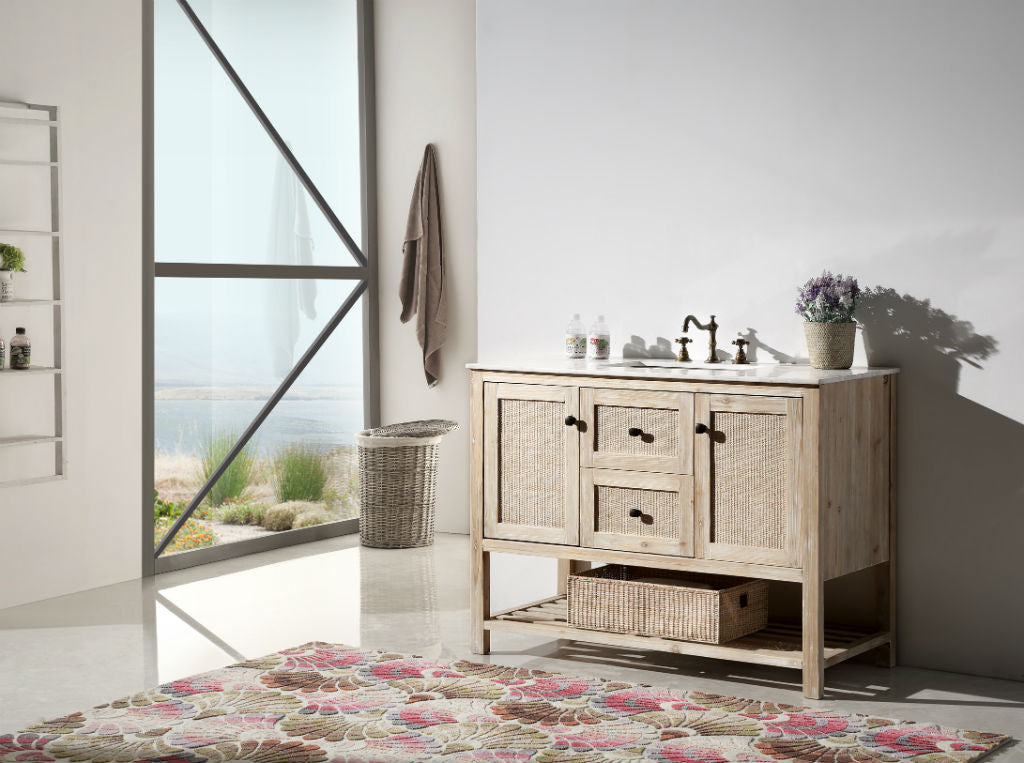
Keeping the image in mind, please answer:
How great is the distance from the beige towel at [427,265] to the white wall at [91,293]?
54.9 inches

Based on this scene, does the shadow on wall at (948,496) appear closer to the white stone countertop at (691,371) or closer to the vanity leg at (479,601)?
the white stone countertop at (691,371)

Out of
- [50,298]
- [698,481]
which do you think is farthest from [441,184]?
[698,481]

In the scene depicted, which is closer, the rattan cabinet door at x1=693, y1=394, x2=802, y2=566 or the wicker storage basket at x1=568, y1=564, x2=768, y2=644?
the rattan cabinet door at x1=693, y1=394, x2=802, y2=566

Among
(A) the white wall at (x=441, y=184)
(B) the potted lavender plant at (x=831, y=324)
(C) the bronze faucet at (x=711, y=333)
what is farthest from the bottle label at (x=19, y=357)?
(B) the potted lavender plant at (x=831, y=324)

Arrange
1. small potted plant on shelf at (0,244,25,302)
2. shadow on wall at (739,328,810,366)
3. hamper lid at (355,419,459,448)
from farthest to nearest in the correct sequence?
hamper lid at (355,419,459,448) < small potted plant on shelf at (0,244,25,302) < shadow on wall at (739,328,810,366)

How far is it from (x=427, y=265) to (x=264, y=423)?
3.42ft

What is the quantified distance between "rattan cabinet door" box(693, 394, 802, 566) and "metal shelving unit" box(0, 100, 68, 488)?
7.90ft

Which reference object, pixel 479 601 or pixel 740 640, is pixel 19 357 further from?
pixel 740 640

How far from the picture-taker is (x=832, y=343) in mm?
3764

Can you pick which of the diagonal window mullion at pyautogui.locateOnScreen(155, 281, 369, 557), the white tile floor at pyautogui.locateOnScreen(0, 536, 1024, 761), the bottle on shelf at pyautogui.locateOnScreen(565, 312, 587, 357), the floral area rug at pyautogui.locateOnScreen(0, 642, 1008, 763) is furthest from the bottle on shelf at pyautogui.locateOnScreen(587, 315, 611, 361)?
the diagonal window mullion at pyautogui.locateOnScreen(155, 281, 369, 557)

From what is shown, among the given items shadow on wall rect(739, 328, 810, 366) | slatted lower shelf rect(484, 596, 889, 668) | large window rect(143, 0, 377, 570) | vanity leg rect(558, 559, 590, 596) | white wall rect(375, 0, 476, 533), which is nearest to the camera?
slatted lower shelf rect(484, 596, 889, 668)

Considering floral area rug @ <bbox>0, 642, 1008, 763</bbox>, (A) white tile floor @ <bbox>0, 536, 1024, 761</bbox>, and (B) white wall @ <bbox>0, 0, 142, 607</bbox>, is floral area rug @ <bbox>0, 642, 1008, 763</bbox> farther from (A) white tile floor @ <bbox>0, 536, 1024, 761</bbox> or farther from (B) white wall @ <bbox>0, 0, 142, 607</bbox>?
(B) white wall @ <bbox>0, 0, 142, 607</bbox>

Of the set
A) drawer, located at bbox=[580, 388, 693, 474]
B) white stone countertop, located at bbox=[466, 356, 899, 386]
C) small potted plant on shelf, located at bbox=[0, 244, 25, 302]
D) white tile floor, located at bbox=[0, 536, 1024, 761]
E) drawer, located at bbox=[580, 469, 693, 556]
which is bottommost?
white tile floor, located at bbox=[0, 536, 1024, 761]

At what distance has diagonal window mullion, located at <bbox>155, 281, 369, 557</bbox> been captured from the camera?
18.2 ft
